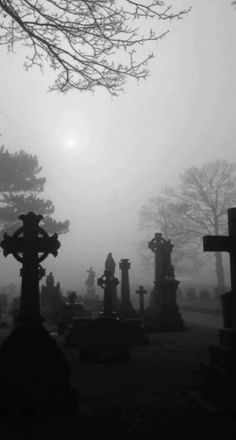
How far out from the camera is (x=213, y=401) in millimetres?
4289

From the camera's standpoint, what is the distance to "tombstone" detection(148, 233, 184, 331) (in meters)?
13.9

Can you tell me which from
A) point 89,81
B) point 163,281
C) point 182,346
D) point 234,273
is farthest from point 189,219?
point 234,273

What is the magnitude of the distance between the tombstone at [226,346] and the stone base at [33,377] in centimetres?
168

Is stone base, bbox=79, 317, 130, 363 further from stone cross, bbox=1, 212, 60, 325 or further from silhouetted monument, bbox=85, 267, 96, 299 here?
silhouetted monument, bbox=85, 267, 96, 299

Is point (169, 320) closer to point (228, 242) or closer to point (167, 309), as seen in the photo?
point (167, 309)

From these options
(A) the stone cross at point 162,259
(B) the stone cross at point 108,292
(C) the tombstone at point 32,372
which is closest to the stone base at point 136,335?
(B) the stone cross at point 108,292

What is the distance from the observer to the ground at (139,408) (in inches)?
135

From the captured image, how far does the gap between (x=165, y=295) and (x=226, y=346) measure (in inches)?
413

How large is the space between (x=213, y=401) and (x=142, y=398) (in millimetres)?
858

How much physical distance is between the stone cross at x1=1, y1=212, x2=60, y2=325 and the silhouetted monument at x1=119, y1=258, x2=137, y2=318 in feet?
33.2

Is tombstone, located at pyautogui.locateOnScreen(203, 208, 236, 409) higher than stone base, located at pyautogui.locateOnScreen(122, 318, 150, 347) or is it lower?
higher

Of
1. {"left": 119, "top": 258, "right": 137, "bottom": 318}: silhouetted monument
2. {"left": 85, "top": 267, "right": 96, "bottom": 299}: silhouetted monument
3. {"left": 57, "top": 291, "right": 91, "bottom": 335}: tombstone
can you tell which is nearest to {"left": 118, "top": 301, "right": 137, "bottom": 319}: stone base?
{"left": 119, "top": 258, "right": 137, "bottom": 318}: silhouetted monument

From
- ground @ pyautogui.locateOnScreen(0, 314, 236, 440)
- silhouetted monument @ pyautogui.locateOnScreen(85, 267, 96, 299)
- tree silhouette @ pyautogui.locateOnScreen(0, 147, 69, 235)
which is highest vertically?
tree silhouette @ pyautogui.locateOnScreen(0, 147, 69, 235)

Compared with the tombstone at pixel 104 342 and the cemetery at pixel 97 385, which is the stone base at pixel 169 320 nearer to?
the tombstone at pixel 104 342
